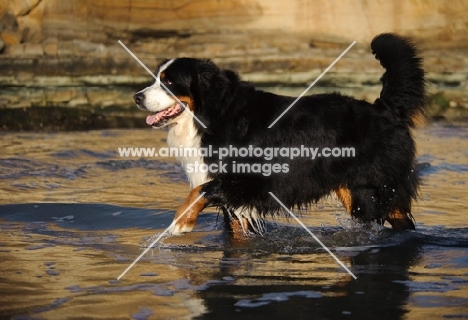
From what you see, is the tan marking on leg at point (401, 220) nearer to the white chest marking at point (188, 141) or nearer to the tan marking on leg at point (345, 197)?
the tan marking on leg at point (345, 197)

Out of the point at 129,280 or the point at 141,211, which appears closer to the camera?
the point at 129,280

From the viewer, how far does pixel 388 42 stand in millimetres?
6664

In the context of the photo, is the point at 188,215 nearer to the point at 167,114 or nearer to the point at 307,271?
the point at 167,114

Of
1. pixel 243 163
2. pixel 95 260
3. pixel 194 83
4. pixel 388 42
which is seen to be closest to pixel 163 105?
pixel 194 83

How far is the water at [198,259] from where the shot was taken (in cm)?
464

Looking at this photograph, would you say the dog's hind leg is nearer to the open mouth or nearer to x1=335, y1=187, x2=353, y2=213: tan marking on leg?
x1=335, y1=187, x2=353, y2=213: tan marking on leg

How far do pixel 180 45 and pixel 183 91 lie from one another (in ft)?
26.5

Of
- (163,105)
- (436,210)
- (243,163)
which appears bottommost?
(436,210)

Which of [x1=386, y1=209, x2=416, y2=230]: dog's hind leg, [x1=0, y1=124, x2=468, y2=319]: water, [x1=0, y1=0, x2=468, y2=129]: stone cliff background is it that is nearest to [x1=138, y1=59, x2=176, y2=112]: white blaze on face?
[x1=0, y1=124, x2=468, y2=319]: water

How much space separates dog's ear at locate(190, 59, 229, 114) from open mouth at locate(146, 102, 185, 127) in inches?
5.1

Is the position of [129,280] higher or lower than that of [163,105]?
lower

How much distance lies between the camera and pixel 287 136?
6395 millimetres

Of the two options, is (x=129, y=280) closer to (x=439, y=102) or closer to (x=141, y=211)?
(x=141, y=211)

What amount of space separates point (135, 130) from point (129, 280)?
322 inches
